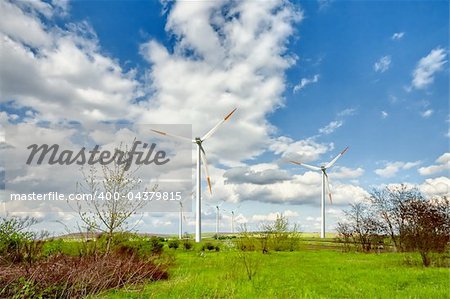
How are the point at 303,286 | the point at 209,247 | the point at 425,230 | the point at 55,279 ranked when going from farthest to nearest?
1. the point at 209,247
2. the point at 425,230
3. the point at 303,286
4. the point at 55,279

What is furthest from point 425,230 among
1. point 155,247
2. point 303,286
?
point 155,247

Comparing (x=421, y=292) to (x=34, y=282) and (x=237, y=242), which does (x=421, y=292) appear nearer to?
(x=34, y=282)

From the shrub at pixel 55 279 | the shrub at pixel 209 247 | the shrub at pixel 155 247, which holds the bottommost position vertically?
the shrub at pixel 209 247

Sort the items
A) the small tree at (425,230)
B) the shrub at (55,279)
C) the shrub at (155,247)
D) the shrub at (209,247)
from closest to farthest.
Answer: the shrub at (55,279), the small tree at (425,230), the shrub at (155,247), the shrub at (209,247)

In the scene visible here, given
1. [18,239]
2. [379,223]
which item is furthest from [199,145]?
[18,239]

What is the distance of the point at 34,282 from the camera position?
402 inches

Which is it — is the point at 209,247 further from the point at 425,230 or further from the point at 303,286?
the point at 303,286

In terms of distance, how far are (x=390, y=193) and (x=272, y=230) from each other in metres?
10.8

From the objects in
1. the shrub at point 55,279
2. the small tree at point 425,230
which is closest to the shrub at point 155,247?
the shrub at point 55,279

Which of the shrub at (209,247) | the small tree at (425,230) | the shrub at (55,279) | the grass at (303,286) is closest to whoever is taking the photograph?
the shrub at (55,279)

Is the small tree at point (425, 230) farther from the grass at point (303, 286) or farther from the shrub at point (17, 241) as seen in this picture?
the shrub at point (17, 241)

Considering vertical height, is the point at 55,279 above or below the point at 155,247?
above

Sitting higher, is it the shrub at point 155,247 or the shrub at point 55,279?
the shrub at point 55,279

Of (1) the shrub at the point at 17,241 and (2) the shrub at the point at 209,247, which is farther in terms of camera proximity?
(2) the shrub at the point at 209,247
